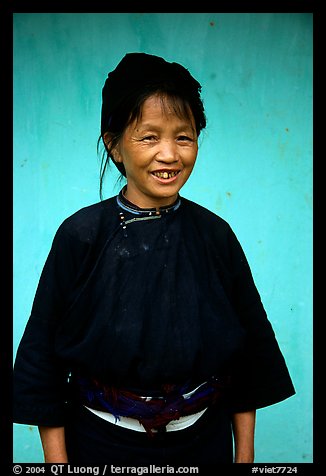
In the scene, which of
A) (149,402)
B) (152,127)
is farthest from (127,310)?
(152,127)

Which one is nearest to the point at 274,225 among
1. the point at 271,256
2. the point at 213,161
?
the point at 271,256

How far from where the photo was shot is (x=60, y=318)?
5.88 feet

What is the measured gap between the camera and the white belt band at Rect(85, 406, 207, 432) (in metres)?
1.75

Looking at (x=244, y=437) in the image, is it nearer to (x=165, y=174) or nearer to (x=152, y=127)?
(x=165, y=174)

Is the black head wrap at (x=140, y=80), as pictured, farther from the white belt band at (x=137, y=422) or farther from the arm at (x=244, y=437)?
the arm at (x=244, y=437)

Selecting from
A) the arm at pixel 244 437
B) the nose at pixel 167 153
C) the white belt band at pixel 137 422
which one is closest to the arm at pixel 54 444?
the white belt band at pixel 137 422

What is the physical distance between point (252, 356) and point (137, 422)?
0.43 meters

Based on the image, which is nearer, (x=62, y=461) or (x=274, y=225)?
(x=62, y=461)

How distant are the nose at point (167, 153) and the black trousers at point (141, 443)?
2.42 ft

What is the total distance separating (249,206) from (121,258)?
53.1 inches

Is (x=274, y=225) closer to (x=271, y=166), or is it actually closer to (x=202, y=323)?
(x=271, y=166)

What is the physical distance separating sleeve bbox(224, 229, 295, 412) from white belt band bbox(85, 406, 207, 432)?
0.72 ft

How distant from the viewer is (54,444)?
71.3 inches

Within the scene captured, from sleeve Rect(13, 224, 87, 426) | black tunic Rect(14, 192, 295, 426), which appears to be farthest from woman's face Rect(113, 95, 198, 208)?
sleeve Rect(13, 224, 87, 426)
